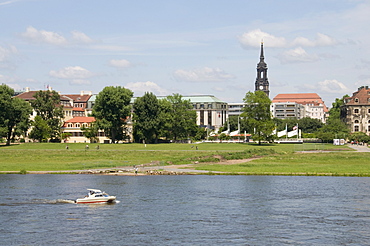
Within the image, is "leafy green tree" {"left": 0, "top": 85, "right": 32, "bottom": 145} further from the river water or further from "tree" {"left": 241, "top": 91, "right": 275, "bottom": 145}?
the river water

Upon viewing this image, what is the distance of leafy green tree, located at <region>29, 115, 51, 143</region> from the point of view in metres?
184

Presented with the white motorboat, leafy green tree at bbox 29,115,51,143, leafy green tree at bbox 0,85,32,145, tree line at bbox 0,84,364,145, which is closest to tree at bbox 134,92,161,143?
tree line at bbox 0,84,364,145

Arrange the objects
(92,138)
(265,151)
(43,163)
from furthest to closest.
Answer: (92,138) → (265,151) → (43,163)

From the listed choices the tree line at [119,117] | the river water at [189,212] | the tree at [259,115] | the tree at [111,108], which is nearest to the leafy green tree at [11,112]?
the tree line at [119,117]

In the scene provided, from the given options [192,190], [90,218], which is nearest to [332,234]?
[90,218]

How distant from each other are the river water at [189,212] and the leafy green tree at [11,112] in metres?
78.5

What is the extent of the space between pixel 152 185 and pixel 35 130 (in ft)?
366

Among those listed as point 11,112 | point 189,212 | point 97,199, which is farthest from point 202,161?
point 11,112

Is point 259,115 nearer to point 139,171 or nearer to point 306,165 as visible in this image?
point 306,165

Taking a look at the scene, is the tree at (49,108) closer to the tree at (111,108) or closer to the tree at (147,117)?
the tree at (111,108)

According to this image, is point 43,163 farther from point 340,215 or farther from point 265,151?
point 340,215

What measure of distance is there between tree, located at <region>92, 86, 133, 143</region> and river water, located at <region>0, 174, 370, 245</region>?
306 feet

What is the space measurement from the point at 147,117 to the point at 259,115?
118ft

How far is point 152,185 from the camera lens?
83812mm
